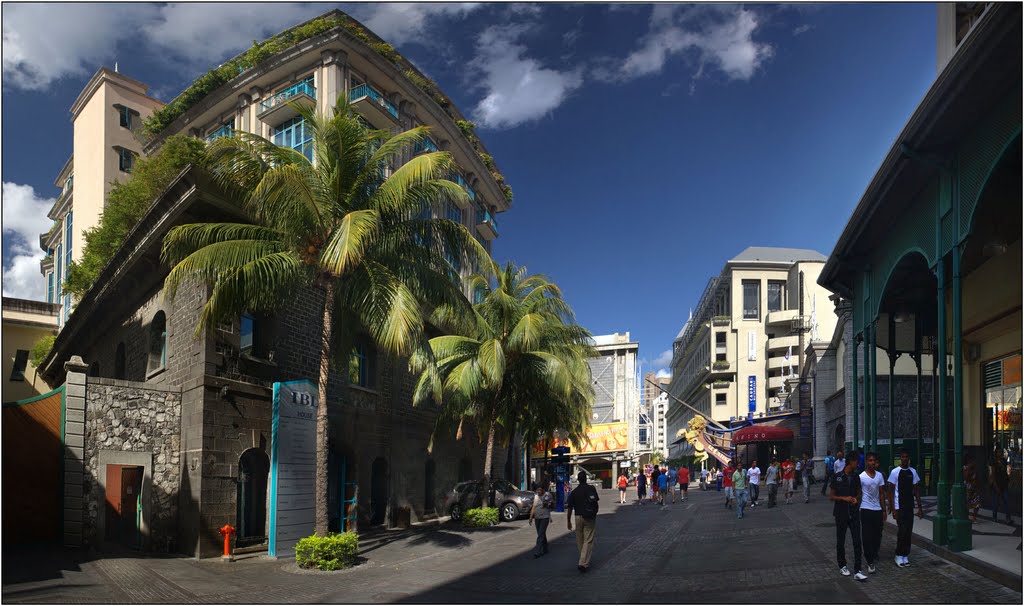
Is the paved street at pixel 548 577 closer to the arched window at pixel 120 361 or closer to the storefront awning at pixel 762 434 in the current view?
the arched window at pixel 120 361

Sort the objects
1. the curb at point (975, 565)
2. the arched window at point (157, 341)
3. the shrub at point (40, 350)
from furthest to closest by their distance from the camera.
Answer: the shrub at point (40, 350) → the arched window at point (157, 341) → the curb at point (975, 565)

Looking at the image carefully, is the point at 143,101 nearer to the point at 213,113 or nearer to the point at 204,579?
the point at 213,113

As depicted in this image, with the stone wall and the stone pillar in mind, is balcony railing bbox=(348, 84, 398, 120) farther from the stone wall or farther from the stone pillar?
the stone pillar

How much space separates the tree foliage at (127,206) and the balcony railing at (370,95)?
7262 mm

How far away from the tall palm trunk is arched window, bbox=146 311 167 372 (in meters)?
5.95

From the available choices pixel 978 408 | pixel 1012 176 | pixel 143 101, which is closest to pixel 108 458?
pixel 1012 176

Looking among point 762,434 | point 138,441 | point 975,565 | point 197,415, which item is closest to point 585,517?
point 975,565

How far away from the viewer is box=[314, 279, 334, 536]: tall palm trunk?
15930mm

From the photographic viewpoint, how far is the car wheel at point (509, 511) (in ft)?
89.2

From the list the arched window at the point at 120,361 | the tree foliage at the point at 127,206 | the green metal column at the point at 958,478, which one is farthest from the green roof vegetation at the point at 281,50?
the green metal column at the point at 958,478

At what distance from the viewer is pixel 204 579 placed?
13945 millimetres

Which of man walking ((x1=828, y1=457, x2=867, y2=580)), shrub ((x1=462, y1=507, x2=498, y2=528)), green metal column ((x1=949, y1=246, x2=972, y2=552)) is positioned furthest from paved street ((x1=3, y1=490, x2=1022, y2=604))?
shrub ((x1=462, y1=507, x2=498, y2=528))

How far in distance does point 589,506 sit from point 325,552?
497cm

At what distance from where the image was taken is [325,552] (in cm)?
1513
